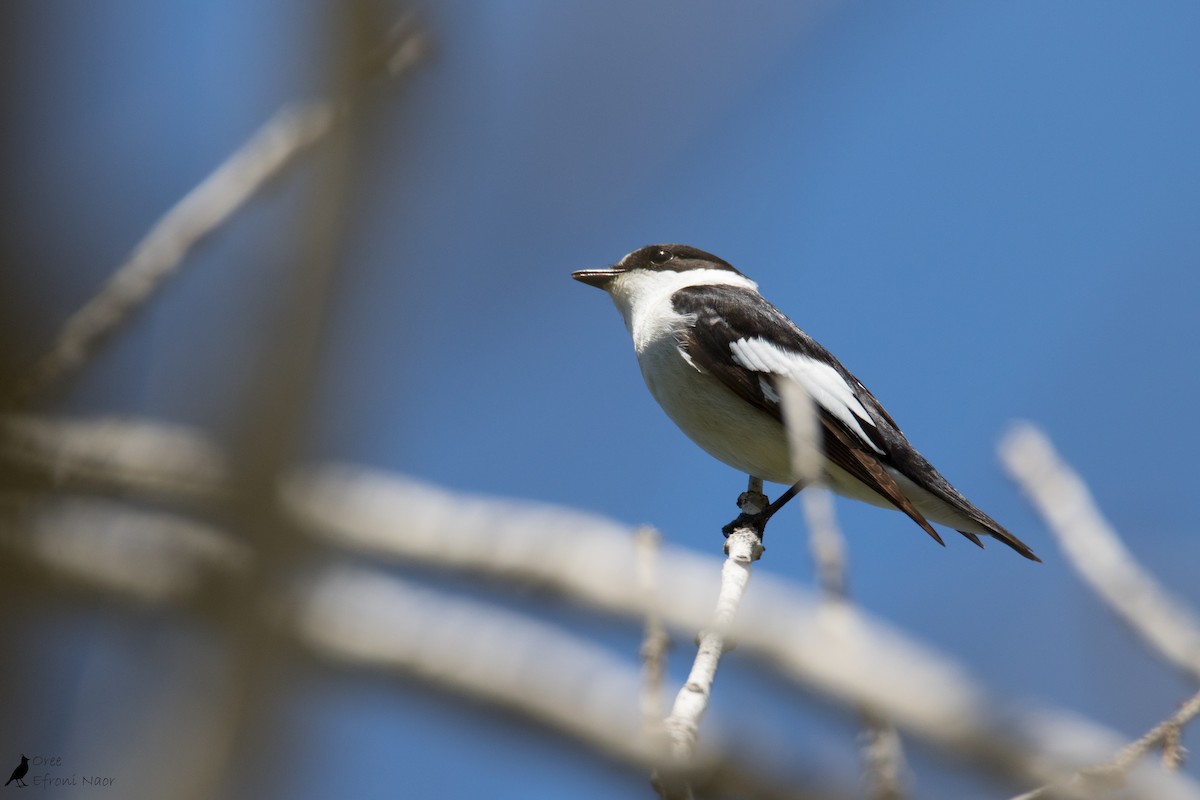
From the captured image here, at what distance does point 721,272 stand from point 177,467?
482 cm

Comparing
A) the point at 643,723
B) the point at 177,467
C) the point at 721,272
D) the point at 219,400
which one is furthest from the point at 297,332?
the point at 721,272

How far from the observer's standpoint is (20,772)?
1.54 metres

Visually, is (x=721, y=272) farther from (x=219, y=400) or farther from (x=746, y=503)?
(x=219, y=400)

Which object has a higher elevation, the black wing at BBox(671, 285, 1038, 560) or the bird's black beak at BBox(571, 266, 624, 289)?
the bird's black beak at BBox(571, 266, 624, 289)

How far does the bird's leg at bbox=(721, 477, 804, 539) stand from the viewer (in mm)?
4836

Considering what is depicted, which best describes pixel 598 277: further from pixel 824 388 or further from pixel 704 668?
pixel 704 668

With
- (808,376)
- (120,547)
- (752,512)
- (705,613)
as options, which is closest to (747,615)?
(705,613)

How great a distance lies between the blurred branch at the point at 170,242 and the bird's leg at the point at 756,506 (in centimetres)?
288

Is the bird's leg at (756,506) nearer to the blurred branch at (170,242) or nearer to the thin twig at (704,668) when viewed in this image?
the thin twig at (704,668)

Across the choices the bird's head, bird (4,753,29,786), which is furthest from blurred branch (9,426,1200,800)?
the bird's head

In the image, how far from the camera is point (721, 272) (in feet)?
21.5

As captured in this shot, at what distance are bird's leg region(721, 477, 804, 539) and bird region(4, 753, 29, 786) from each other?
343cm

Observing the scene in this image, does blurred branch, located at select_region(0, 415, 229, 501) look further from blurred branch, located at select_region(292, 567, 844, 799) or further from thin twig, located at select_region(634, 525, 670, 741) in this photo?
thin twig, located at select_region(634, 525, 670, 741)

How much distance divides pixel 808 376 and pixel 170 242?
3352mm
